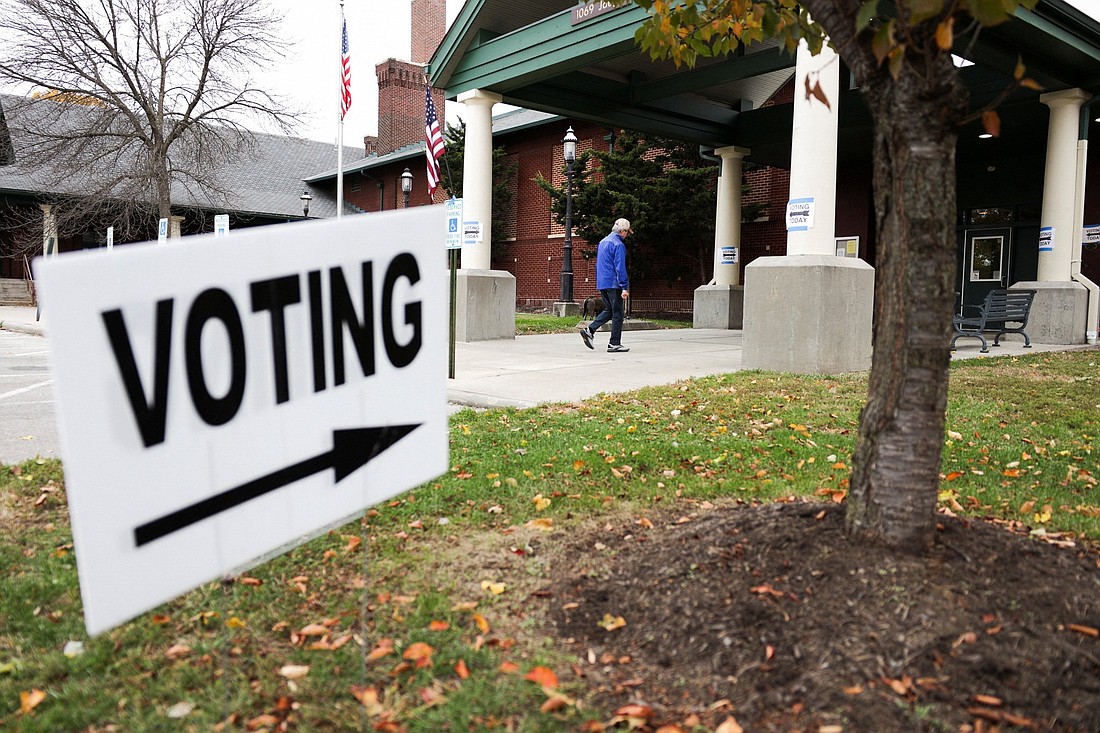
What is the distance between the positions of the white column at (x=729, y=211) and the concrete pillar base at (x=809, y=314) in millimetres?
9087

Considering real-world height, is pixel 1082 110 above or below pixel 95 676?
above

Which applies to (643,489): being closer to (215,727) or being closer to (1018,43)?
(215,727)

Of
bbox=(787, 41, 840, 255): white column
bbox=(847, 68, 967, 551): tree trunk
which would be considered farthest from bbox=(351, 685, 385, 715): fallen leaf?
bbox=(787, 41, 840, 255): white column

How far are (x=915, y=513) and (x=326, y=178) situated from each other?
126 ft

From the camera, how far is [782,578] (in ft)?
9.34

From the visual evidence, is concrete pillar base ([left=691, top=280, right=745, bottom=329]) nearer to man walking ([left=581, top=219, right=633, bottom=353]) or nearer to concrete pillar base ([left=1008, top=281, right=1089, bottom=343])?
concrete pillar base ([left=1008, top=281, right=1089, bottom=343])

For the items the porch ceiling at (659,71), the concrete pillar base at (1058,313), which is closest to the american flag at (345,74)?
the porch ceiling at (659,71)

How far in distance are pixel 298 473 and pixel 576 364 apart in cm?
823

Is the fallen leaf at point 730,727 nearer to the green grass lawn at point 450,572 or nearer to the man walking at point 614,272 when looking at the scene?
the green grass lawn at point 450,572

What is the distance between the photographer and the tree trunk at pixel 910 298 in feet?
8.71

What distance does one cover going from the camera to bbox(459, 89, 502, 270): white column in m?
14.2

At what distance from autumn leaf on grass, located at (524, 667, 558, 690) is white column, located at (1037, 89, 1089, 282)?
14.2m

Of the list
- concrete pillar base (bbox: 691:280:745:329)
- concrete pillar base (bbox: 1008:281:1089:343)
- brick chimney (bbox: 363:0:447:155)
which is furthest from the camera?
brick chimney (bbox: 363:0:447:155)

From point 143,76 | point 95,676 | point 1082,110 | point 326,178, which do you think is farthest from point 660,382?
point 326,178
